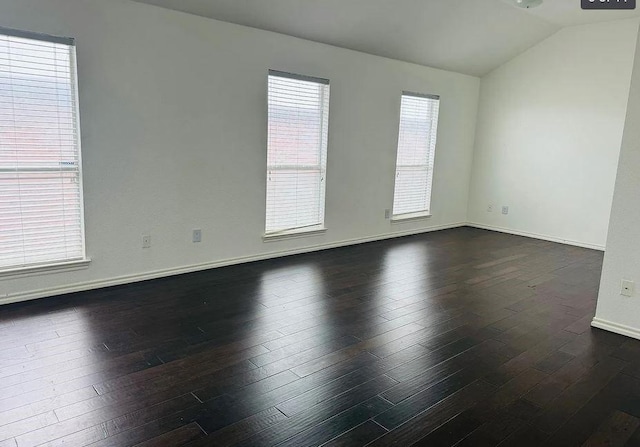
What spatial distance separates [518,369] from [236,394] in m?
1.62

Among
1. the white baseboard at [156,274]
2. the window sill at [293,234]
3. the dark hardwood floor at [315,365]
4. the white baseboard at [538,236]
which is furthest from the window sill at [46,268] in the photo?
the white baseboard at [538,236]

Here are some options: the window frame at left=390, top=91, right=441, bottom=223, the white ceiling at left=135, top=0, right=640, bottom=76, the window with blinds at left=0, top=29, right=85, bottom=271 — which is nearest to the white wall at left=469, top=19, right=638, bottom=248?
the white ceiling at left=135, top=0, right=640, bottom=76

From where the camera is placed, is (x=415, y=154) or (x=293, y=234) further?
(x=415, y=154)

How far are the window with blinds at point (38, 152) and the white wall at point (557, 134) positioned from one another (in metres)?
5.69

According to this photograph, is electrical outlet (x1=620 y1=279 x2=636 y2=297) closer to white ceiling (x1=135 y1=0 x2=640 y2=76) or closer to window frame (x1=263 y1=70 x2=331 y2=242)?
window frame (x1=263 y1=70 x2=331 y2=242)

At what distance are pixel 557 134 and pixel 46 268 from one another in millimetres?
6193

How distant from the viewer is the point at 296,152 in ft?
15.9

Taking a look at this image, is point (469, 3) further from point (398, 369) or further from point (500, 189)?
point (398, 369)

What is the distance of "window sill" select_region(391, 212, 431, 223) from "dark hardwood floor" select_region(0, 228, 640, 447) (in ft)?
6.40

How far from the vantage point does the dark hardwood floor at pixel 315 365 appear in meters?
1.99

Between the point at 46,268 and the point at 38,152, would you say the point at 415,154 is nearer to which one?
the point at 38,152

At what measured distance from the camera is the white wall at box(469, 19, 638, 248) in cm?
557

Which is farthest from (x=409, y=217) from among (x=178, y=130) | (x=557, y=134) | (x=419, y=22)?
(x=178, y=130)

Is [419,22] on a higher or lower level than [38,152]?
higher
